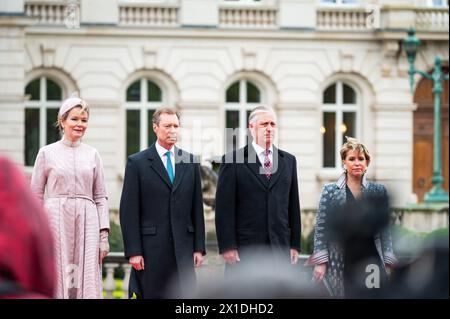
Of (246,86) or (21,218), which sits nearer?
(21,218)

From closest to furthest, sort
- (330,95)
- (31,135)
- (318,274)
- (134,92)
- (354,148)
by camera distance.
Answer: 1. (318,274)
2. (354,148)
3. (31,135)
4. (134,92)
5. (330,95)

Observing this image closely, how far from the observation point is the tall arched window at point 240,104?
29156 mm

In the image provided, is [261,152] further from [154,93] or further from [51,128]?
[154,93]

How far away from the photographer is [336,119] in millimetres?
29766

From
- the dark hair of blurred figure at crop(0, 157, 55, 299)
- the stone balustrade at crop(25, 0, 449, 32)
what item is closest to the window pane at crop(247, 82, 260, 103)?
the stone balustrade at crop(25, 0, 449, 32)

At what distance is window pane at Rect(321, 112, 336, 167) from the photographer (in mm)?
29500

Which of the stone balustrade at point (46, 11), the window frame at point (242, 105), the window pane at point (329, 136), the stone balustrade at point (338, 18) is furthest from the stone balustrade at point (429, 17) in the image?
the stone balustrade at point (46, 11)

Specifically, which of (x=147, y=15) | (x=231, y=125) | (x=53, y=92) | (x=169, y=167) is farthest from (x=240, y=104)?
(x=169, y=167)

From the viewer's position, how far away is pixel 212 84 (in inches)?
1145

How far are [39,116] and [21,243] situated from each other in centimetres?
2698

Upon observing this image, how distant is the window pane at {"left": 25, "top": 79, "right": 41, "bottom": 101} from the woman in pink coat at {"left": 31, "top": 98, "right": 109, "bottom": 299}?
2190 centimetres
